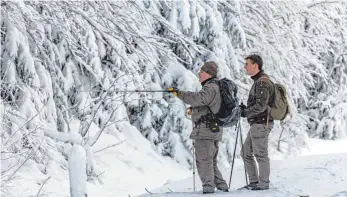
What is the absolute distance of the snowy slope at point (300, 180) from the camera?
675 centimetres

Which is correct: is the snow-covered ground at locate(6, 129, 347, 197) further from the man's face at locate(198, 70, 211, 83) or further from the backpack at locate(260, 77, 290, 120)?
the man's face at locate(198, 70, 211, 83)

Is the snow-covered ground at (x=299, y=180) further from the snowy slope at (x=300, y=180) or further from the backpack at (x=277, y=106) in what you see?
the backpack at (x=277, y=106)

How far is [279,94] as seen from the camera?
6773 millimetres

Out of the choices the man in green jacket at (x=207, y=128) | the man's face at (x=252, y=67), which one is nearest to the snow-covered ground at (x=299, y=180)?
the man in green jacket at (x=207, y=128)

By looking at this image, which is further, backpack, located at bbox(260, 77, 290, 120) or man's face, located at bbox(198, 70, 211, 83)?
→ backpack, located at bbox(260, 77, 290, 120)

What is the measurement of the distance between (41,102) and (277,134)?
8.88 meters

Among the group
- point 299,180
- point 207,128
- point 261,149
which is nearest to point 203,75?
point 207,128

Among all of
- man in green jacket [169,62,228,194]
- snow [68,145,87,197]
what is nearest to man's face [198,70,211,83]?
man in green jacket [169,62,228,194]

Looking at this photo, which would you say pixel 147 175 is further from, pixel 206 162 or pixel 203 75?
pixel 203 75

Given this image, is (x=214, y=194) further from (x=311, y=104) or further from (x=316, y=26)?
(x=311, y=104)

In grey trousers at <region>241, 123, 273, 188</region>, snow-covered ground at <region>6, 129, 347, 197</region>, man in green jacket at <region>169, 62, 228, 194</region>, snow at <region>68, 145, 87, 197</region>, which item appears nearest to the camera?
snow at <region>68, 145, 87, 197</region>

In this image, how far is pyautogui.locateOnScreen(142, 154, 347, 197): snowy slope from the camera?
22.1 feet

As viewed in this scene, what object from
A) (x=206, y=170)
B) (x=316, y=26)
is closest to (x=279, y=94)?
(x=206, y=170)

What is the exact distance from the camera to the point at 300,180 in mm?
7785
